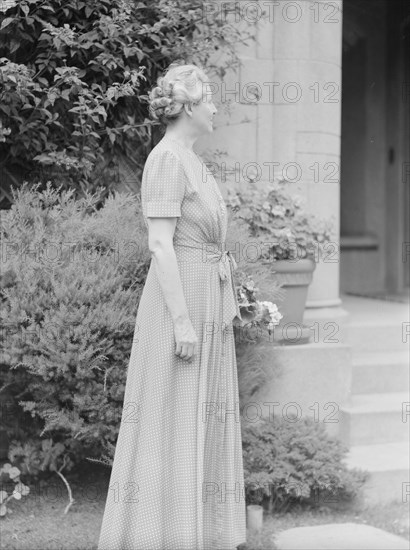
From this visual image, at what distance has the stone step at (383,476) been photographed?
16.6 feet

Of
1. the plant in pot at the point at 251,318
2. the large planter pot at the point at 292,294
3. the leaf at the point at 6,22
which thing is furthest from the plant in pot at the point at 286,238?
the leaf at the point at 6,22

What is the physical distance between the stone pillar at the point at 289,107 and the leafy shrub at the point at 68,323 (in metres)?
1.82

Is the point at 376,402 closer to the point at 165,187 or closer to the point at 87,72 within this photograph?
the point at 165,187

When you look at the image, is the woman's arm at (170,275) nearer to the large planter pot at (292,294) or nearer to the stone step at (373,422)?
the large planter pot at (292,294)

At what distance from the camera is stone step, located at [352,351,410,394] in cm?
608

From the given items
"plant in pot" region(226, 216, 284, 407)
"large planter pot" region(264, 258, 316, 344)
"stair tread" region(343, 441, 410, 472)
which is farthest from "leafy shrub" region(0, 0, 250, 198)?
"stair tread" region(343, 441, 410, 472)

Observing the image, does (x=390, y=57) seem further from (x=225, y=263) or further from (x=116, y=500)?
(x=116, y=500)

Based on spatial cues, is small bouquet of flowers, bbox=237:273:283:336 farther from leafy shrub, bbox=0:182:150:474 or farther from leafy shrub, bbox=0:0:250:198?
leafy shrub, bbox=0:0:250:198

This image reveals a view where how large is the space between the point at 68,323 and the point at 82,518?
1.13 m

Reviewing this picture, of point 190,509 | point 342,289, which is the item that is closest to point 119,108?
point 190,509

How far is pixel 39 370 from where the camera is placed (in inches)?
171

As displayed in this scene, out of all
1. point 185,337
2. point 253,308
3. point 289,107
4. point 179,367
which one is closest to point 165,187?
point 185,337

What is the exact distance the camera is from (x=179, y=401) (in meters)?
3.76

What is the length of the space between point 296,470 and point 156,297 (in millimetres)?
1636
